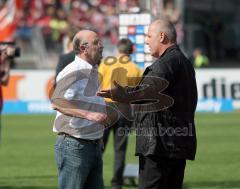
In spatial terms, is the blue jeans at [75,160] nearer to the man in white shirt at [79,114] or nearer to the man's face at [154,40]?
the man in white shirt at [79,114]

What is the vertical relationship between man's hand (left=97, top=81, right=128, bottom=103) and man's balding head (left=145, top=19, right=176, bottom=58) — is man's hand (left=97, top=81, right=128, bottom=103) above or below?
below

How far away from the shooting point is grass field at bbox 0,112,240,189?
13258 mm

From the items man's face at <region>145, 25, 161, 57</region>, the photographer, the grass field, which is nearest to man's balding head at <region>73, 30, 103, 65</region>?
man's face at <region>145, 25, 161, 57</region>

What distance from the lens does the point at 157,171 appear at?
7.86m

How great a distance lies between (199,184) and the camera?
1291cm

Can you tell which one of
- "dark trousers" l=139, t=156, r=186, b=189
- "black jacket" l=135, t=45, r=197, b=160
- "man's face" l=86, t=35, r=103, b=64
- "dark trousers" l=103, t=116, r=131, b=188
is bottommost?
"dark trousers" l=103, t=116, r=131, b=188

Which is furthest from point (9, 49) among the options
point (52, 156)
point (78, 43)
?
point (52, 156)

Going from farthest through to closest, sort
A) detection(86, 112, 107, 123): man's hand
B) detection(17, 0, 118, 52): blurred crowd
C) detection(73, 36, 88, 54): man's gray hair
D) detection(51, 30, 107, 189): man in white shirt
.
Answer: detection(17, 0, 118, 52): blurred crowd → detection(73, 36, 88, 54): man's gray hair → detection(51, 30, 107, 189): man in white shirt → detection(86, 112, 107, 123): man's hand

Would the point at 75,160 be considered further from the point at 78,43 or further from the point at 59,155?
the point at 78,43

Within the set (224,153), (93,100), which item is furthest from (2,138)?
(93,100)

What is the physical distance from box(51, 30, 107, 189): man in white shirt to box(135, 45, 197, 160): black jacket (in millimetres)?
491

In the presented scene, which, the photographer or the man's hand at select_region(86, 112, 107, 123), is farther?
the photographer

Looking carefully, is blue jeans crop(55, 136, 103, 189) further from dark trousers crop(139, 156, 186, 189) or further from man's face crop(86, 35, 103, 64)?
man's face crop(86, 35, 103, 64)

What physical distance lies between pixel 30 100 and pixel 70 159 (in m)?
19.7
